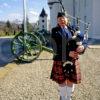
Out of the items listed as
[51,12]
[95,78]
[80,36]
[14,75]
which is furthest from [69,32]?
[51,12]

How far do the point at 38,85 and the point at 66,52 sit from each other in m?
2.68

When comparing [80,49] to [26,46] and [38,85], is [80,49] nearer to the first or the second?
[38,85]

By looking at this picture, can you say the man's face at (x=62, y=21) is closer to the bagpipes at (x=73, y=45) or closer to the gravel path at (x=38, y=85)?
Result: the bagpipes at (x=73, y=45)

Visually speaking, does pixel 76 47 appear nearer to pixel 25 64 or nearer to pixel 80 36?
pixel 80 36

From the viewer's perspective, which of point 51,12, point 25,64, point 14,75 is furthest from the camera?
point 51,12

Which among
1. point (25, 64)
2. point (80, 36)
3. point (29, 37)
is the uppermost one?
point (80, 36)

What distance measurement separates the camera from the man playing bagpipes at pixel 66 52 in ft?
15.7

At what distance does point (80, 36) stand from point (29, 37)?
6741 mm

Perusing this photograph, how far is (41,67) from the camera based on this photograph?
10273 millimetres

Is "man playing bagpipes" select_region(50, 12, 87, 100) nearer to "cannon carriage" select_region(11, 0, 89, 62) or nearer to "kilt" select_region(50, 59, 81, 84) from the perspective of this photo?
"kilt" select_region(50, 59, 81, 84)

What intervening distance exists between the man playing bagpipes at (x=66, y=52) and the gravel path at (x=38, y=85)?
1.21 m

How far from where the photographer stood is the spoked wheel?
11367mm

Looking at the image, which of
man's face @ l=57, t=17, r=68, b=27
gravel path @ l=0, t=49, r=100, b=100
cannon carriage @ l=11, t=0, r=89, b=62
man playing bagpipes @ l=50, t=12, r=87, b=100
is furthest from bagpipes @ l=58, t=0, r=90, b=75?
cannon carriage @ l=11, t=0, r=89, b=62

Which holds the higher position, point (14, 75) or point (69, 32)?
point (69, 32)
